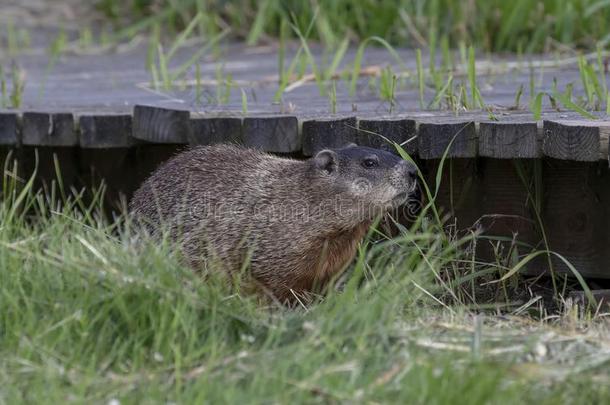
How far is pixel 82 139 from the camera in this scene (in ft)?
17.2

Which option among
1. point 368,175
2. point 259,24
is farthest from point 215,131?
point 259,24

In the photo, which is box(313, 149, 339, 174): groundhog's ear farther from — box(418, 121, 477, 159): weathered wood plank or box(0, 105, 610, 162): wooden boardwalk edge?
box(418, 121, 477, 159): weathered wood plank

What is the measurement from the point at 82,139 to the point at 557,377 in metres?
2.90

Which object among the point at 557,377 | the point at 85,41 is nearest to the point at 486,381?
the point at 557,377

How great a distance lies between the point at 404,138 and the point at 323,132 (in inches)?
13.8

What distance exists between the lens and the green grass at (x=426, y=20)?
299 inches

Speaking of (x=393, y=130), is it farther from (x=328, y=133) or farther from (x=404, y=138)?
(x=328, y=133)

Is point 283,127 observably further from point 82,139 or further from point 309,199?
point 82,139

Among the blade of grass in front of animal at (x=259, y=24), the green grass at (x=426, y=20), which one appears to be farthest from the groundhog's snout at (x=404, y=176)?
the blade of grass in front of animal at (x=259, y=24)

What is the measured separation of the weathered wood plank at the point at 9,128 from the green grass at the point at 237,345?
5.54ft

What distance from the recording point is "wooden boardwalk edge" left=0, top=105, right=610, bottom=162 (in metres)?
4.15

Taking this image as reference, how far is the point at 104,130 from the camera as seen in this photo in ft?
17.1

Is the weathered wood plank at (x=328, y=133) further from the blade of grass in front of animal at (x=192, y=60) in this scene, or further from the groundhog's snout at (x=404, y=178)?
the blade of grass in front of animal at (x=192, y=60)

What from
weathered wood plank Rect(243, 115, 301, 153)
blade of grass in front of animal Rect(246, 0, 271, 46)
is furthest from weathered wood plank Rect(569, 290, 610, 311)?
blade of grass in front of animal Rect(246, 0, 271, 46)
